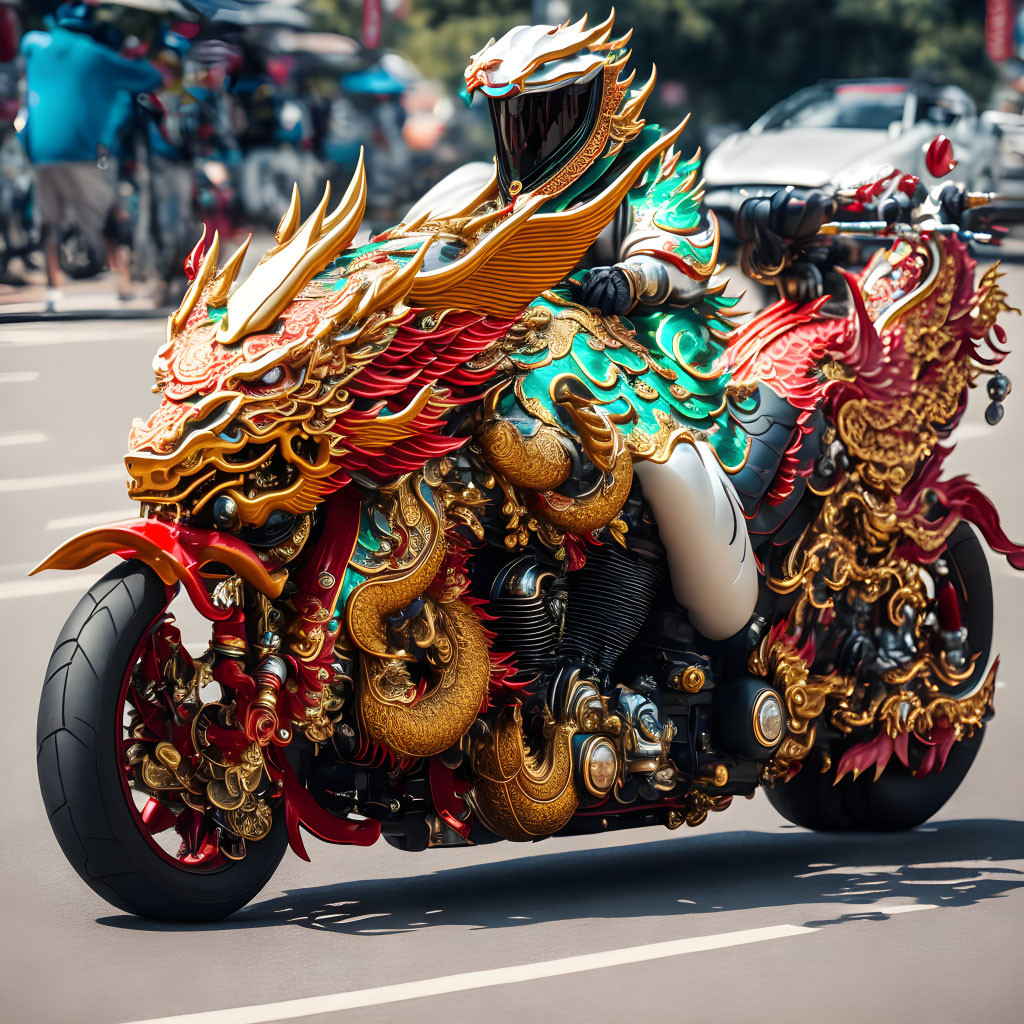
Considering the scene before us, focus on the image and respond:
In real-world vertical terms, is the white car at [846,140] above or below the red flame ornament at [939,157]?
below

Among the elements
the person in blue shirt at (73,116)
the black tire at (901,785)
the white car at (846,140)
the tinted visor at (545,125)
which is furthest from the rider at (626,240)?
the white car at (846,140)

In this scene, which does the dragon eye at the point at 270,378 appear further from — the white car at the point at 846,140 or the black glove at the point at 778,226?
the white car at the point at 846,140

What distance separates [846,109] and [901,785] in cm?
1683

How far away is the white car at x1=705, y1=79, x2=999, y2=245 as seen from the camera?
2034cm

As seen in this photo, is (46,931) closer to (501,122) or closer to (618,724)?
(618,724)

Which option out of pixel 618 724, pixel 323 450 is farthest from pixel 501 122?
pixel 618 724

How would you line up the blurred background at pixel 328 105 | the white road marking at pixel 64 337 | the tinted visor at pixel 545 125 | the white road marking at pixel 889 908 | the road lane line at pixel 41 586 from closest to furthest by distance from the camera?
the white road marking at pixel 889 908 → the tinted visor at pixel 545 125 → the road lane line at pixel 41 586 → the white road marking at pixel 64 337 → the blurred background at pixel 328 105

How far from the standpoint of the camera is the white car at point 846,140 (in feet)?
66.7

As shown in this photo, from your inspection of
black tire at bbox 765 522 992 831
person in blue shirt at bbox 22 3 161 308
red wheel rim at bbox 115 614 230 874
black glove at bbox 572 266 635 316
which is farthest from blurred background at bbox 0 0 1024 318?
red wheel rim at bbox 115 614 230 874

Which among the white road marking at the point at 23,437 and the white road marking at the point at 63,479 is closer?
the white road marking at the point at 63,479

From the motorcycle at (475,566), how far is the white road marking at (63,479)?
5.88 meters

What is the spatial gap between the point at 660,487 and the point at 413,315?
978mm

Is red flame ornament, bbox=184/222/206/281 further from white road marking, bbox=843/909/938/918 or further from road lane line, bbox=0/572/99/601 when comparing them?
road lane line, bbox=0/572/99/601

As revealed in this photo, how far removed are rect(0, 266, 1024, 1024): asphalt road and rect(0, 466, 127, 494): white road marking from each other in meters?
4.29
